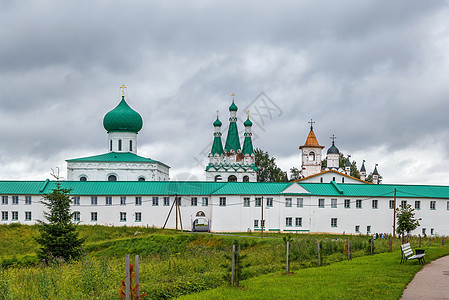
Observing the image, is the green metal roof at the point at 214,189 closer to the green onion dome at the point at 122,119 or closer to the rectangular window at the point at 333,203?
the rectangular window at the point at 333,203

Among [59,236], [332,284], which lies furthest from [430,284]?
[59,236]

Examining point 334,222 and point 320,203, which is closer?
point 334,222

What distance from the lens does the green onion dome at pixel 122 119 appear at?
59.1 meters

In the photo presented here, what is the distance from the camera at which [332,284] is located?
45.6 ft

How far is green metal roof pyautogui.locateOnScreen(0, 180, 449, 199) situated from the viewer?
45.2 meters

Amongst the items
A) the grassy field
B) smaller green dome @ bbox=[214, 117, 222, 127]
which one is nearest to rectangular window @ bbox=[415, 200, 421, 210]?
the grassy field

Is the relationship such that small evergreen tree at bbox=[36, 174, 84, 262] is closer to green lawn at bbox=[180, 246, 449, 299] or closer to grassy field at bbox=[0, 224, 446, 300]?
A: grassy field at bbox=[0, 224, 446, 300]

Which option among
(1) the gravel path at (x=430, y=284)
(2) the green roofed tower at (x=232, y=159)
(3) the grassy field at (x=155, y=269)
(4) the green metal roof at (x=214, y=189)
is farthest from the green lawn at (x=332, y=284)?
(2) the green roofed tower at (x=232, y=159)

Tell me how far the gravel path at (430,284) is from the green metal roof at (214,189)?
27696 millimetres

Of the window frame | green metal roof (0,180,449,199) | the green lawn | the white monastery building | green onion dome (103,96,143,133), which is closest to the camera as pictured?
the green lawn

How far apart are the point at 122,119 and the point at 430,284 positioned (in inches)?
1917

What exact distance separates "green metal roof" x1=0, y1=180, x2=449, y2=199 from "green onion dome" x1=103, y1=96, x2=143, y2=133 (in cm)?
1341

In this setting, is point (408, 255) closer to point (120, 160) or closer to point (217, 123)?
point (120, 160)

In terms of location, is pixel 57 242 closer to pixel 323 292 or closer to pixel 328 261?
pixel 328 261
